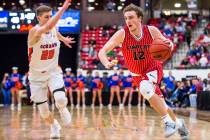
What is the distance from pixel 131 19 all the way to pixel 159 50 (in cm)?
67

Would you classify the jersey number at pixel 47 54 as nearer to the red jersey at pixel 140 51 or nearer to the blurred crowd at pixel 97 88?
the red jersey at pixel 140 51

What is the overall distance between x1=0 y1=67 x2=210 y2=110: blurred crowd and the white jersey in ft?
43.1

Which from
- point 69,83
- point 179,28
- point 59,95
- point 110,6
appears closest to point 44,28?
point 59,95

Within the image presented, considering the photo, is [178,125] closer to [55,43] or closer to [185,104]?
[55,43]

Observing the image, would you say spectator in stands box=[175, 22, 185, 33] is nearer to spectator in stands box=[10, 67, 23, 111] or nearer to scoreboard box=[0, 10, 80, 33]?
scoreboard box=[0, 10, 80, 33]

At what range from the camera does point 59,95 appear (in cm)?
788

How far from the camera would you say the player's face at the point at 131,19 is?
291 inches

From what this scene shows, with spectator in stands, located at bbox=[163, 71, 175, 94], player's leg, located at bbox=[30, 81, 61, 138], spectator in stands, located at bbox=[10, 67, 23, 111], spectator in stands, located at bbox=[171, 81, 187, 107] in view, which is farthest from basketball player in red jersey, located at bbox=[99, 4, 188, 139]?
spectator in stands, located at bbox=[10, 67, 23, 111]

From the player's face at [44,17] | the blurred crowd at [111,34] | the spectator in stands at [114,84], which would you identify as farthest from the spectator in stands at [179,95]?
the player's face at [44,17]

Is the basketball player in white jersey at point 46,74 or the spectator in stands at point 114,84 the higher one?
the basketball player in white jersey at point 46,74

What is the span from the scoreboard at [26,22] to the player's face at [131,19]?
56.0 ft

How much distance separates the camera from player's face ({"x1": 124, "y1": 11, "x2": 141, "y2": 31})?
7397mm

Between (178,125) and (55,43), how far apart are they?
239 cm

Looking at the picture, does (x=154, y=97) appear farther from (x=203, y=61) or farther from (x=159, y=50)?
(x=203, y=61)
